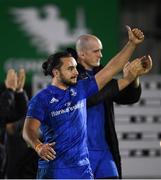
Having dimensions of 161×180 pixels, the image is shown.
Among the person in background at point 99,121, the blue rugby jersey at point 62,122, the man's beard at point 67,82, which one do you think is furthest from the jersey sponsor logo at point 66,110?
the person in background at point 99,121

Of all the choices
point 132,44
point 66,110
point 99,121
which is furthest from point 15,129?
point 132,44

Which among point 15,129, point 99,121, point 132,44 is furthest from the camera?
point 15,129

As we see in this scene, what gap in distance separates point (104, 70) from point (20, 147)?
2.97 metres

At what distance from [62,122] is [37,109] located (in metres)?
0.20

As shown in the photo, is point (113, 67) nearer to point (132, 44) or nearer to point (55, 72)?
point (132, 44)

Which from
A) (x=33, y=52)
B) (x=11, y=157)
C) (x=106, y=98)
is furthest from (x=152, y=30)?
(x=106, y=98)

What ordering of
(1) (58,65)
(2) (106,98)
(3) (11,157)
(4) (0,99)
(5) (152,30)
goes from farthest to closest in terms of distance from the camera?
1. (5) (152,30)
2. (3) (11,157)
3. (4) (0,99)
4. (2) (106,98)
5. (1) (58,65)

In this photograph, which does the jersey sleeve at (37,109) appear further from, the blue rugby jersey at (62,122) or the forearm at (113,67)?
the forearm at (113,67)

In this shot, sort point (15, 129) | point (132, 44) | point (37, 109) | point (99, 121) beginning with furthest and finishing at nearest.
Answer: point (15, 129) < point (99, 121) < point (132, 44) < point (37, 109)

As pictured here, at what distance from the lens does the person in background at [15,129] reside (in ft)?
27.5

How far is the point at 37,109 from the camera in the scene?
5.96 m

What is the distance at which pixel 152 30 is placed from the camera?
13508 mm

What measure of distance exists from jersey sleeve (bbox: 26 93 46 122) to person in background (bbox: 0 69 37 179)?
2.21 meters

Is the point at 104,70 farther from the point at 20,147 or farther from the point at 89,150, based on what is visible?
the point at 20,147
